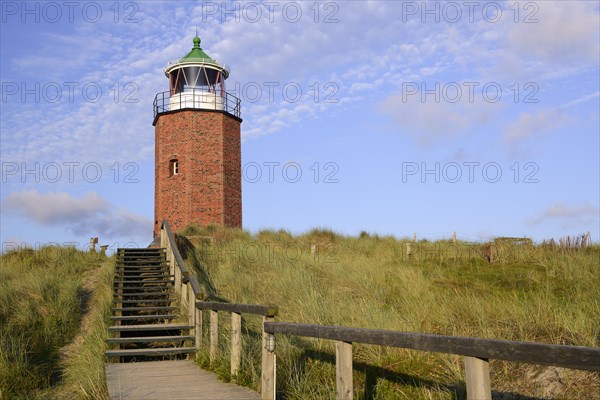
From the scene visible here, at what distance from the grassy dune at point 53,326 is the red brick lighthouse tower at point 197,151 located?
25.0 feet

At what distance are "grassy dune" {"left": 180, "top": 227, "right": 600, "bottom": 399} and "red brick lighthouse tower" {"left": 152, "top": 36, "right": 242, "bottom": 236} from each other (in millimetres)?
1778

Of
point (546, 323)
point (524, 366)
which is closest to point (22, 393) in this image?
point (524, 366)

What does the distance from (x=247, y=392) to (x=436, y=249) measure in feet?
56.1

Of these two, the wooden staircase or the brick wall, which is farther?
the brick wall

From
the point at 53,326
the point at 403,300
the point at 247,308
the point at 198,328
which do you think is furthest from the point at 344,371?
the point at 53,326

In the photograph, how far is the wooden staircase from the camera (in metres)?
9.46

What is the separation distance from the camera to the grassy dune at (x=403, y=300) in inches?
243

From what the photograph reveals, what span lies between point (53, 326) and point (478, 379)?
35.1 feet

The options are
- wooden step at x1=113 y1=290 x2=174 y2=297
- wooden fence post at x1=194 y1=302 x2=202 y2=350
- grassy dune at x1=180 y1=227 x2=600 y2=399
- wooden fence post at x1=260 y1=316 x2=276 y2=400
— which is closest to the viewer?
wooden fence post at x1=260 y1=316 x2=276 y2=400

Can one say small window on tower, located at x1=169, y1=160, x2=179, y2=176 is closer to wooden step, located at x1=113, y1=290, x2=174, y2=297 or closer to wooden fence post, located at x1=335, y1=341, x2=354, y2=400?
wooden step, located at x1=113, y1=290, x2=174, y2=297

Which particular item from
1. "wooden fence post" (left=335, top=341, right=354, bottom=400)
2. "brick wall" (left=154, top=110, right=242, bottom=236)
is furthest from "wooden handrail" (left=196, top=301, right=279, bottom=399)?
"brick wall" (left=154, top=110, right=242, bottom=236)

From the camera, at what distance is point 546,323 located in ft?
24.7

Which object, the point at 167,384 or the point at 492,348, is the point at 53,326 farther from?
the point at 492,348

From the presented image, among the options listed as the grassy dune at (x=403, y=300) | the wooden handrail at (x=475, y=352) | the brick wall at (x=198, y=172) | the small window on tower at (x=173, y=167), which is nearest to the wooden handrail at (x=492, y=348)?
the wooden handrail at (x=475, y=352)
